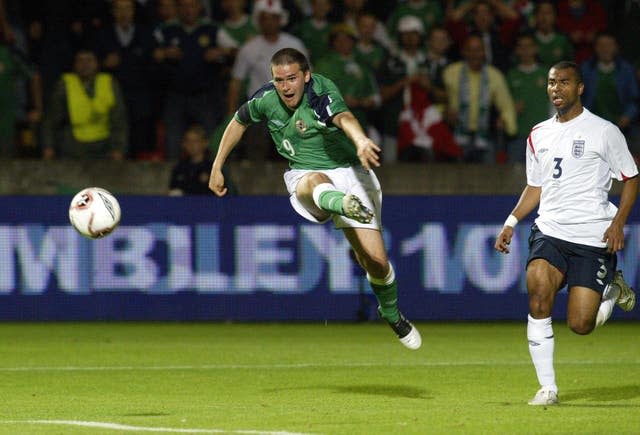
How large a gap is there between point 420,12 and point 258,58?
8.48 feet

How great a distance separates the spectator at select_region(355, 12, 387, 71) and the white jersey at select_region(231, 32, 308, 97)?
0.87 meters

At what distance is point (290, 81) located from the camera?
9.60 m

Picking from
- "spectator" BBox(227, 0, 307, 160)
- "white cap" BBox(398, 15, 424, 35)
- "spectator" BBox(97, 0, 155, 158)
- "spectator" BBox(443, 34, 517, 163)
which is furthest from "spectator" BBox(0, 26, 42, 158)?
"spectator" BBox(443, 34, 517, 163)

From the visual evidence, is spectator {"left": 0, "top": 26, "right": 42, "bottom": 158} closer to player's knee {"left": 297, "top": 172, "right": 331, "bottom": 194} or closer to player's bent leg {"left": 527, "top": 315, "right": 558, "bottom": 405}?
player's knee {"left": 297, "top": 172, "right": 331, "bottom": 194}

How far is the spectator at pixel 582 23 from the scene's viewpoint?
18.2m

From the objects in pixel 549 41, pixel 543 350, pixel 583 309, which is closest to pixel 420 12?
pixel 549 41

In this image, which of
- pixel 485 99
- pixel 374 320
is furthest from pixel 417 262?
pixel 485 99

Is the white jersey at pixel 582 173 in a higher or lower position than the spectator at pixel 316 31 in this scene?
lower

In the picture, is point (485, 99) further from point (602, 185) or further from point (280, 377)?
point (602, 185)

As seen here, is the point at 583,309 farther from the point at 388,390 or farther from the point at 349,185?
the point at 349,185

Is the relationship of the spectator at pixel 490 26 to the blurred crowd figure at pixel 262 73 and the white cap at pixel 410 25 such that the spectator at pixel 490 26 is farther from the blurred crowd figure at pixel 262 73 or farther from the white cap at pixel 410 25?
the white cap at pixel 410 25

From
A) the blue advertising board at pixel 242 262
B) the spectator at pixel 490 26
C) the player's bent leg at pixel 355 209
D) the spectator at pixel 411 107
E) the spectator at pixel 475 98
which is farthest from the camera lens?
the spectator at pixel 490 26

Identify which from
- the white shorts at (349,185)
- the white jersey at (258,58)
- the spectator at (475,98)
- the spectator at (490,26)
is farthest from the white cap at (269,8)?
the white shorts at (349,185)

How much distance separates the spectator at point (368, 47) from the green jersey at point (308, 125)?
7.22 m
